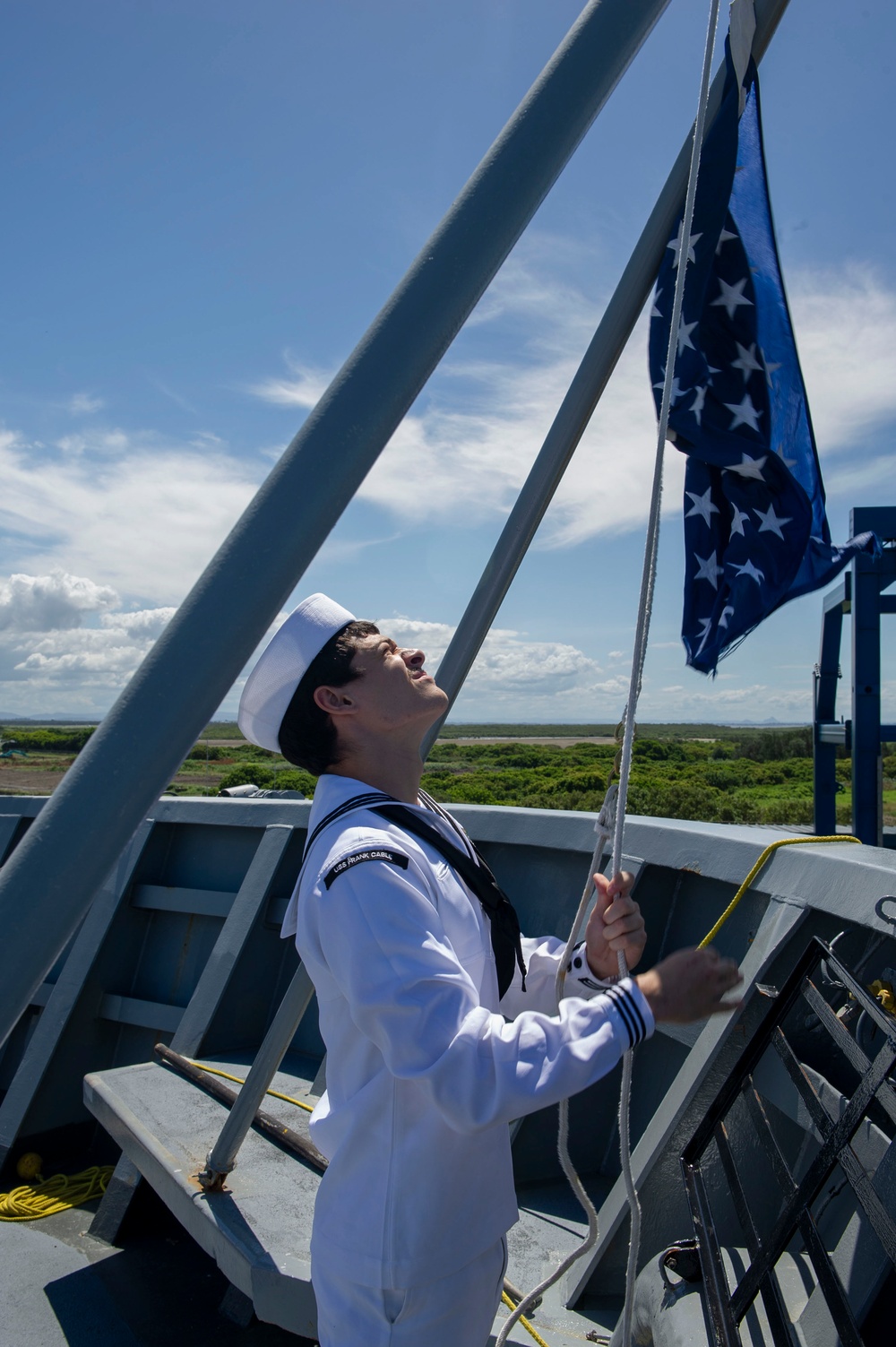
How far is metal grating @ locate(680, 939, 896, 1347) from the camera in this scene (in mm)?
1513

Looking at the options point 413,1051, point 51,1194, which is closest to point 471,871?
point 413,1051

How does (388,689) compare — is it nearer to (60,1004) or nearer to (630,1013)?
(630,1013)

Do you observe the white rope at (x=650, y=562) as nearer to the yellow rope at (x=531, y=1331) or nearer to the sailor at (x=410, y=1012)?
the sailor at (x=410, y=1012)

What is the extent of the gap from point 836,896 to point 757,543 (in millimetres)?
1014

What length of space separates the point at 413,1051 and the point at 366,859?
0.89ft

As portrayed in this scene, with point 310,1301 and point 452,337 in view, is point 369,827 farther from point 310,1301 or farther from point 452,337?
point 310,1301

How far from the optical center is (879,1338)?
1861 mm

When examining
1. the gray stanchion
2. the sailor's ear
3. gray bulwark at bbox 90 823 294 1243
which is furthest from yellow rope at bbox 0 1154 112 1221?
the sailor's ear

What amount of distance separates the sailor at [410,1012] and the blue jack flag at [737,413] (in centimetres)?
130

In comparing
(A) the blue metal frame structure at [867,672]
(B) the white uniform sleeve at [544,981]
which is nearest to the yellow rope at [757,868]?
(B) the white uniform sleeve at [544,981]

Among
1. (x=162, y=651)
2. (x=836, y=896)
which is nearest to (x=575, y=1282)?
(x=836, y=896)

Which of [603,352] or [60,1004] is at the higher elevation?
[603,352]

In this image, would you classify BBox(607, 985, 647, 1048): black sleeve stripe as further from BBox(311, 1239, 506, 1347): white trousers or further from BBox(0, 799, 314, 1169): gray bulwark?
BBox(0, 799, 314, 1169): gray bulwark

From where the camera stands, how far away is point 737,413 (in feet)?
8.46
